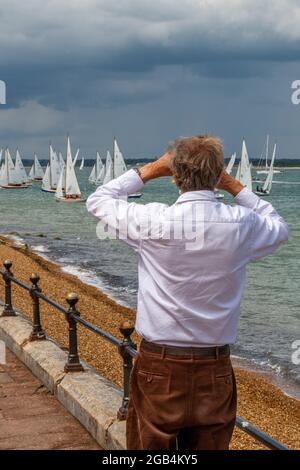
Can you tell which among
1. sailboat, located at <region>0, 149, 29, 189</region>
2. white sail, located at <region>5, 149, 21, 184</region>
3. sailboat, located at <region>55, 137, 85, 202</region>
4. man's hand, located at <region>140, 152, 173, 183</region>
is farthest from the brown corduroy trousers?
sailboat, located at <region>0, 149, 29, 189</region>

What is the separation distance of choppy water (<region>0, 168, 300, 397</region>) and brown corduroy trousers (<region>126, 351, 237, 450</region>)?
9.47 m

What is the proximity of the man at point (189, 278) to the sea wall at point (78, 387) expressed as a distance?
1555 millimetres

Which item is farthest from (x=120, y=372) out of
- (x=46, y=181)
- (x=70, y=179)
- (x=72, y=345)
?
(x=46, y=181)

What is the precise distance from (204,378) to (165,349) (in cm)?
21

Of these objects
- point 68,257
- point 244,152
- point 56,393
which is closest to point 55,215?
point 244,152

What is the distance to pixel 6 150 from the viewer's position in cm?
10075

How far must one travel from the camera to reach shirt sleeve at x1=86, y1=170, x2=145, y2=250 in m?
2.93

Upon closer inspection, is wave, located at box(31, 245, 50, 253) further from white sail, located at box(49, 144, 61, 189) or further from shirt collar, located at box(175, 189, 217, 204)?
white sail, located at box(49, 144, 61, 189)

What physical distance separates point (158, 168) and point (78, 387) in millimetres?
3138

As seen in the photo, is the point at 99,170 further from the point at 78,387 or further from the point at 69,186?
the point at 78,387

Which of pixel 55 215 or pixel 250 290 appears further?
pixel 55 215

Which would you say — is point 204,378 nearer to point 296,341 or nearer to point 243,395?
point 243,395

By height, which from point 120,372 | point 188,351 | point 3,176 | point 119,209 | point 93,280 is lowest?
point 93,280

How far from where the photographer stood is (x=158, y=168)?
116 inches
